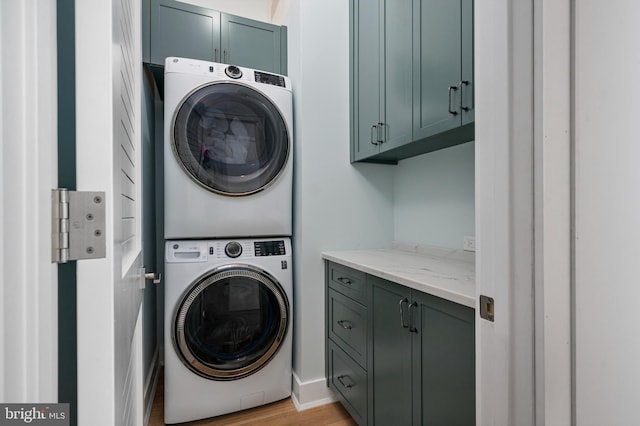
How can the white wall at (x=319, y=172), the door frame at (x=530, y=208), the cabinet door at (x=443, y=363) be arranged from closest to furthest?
the door frame at (x=530, y=208)
the cabinet door at (x=443, y=363)
the white wall at (x=319, y=172)

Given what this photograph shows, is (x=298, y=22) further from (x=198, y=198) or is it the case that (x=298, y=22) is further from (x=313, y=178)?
(x=198, y=198)

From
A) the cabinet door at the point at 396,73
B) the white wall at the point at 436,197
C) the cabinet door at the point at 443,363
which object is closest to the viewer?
the cabinet door at the point at 443,363

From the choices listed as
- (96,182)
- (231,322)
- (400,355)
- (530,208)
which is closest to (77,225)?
(96,182)

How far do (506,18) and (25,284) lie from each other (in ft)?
3.22

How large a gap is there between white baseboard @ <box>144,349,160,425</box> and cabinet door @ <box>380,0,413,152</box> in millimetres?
1965

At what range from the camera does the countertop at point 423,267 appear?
3.48ft

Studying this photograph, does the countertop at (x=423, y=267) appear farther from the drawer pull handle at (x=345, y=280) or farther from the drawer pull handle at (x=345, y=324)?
the drawer pull handle at (x=345, y=324)

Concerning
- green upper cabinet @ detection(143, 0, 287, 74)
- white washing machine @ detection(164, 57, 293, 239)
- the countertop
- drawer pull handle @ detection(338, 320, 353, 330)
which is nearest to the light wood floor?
drawer pull handle @ detection(338, 320, 353, 330)

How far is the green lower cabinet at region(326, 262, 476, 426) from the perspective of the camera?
999 mm

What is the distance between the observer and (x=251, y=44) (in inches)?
81.4

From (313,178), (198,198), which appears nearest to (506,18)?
(313,178)

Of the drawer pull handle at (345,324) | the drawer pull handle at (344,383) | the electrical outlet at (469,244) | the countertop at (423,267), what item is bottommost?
the drawer pull handle at (344,383)

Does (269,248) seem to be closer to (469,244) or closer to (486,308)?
(469,244)

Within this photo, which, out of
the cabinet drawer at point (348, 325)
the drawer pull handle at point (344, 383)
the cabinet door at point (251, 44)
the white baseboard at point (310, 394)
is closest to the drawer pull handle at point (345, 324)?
the cabinet drawer at point (348, 325)
